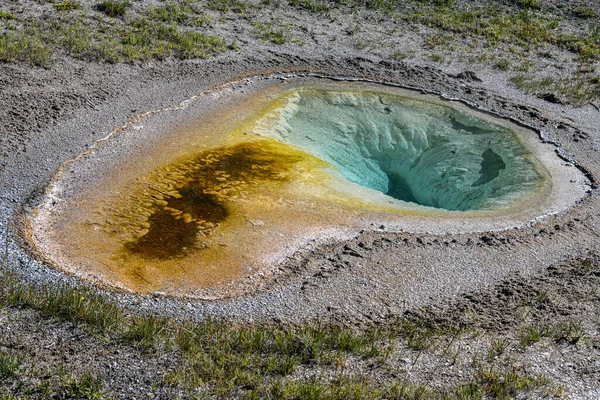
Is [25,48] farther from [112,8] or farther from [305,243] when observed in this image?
[305,243]

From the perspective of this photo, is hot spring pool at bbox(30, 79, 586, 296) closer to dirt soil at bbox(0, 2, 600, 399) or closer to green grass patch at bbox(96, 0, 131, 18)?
dirt soil at bbox(0, 2, 600, 399)

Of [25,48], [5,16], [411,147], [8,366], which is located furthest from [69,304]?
[5,16]

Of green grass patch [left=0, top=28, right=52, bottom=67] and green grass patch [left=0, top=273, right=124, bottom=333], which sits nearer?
green grass patch [left=0, top=273, right=124, bottom=333]

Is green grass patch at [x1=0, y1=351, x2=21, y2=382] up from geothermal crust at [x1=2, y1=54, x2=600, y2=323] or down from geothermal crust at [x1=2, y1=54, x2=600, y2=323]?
down

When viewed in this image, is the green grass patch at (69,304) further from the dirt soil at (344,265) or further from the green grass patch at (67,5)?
the green grass patch at (67,5)

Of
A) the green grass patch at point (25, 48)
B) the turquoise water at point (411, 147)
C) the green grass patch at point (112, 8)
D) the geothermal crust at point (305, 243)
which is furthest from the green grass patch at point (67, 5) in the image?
the turquoise water at point (411, 147)

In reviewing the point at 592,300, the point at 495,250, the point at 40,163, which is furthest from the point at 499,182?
the point at 40,163

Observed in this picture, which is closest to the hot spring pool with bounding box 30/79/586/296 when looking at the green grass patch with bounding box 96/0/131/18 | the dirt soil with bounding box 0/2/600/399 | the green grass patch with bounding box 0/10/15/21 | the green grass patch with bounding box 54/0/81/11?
the dirt soil with bounding box 0/2/600/399
